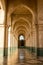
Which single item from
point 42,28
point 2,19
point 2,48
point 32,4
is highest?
point 32,4

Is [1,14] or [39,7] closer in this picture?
[39,7]

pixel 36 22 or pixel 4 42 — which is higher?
pixel 36 22

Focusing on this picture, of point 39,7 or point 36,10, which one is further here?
point 36,10

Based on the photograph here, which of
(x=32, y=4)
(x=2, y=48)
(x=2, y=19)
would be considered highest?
(x=32, y=4)

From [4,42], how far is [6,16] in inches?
131

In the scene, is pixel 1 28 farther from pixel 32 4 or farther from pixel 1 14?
pixel 32 4

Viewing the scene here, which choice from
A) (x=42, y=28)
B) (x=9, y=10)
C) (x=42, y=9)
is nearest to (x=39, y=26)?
(x=42, y=28)

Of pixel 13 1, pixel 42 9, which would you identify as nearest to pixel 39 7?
pixel 42 9

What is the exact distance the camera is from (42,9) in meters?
18.5

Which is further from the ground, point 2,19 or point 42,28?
point 2,19

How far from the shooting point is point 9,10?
65.2 feet

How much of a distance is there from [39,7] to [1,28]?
5.38m

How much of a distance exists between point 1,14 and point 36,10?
14.5 feet

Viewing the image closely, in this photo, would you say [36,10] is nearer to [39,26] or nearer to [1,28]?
[39,26]
